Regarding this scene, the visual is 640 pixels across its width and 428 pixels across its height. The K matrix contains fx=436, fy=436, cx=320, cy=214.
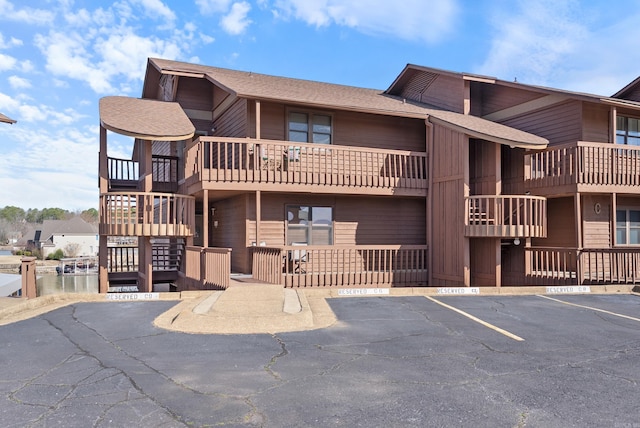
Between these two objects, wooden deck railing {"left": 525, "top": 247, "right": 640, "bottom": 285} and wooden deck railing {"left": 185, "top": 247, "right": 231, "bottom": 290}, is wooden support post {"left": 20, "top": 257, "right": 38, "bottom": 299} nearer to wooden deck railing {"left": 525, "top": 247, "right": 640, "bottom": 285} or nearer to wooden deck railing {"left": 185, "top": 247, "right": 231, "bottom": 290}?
wooden deck railing {"left": 185, "top": 247, "right": 231, "bottom": 290}

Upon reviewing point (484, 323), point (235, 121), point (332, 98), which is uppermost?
point (332, 98)

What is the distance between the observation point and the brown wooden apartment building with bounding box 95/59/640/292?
514 inches

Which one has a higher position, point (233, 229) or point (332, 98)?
point (332, 98)

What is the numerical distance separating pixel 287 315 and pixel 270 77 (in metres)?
12.8

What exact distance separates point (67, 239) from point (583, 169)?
88.7m

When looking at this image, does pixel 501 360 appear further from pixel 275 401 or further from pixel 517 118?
pixel 517 118

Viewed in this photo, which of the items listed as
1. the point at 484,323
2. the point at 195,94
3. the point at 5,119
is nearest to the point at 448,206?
the point at 484,323

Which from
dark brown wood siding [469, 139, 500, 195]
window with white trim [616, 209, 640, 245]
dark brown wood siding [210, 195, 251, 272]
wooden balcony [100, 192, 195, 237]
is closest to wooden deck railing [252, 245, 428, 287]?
dark brown wood siding [210, 195, 251, 272]

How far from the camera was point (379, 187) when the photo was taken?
1450 centimetres

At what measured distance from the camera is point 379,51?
26141mm

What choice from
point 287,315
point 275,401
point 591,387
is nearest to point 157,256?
point 287,315

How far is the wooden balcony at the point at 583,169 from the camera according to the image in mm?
13391

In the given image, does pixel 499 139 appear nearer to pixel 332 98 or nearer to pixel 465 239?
pixel 465 239

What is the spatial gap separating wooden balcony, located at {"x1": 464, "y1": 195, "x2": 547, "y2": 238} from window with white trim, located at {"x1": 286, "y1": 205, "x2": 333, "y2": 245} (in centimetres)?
465
